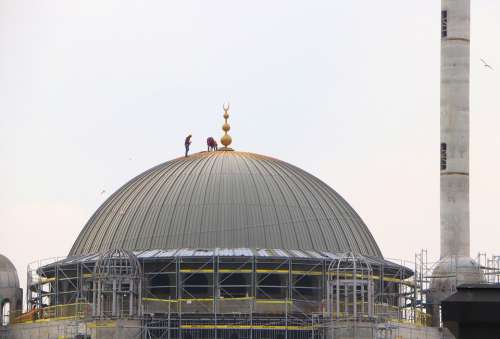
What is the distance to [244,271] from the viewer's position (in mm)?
94812

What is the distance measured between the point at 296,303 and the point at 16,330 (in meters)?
22.2

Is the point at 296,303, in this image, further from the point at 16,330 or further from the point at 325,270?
the point at 16,330

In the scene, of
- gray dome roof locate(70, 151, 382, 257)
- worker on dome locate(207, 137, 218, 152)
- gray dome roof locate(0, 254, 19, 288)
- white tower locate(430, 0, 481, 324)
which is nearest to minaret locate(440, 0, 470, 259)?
white tower locate(430, 0, 481, 324)

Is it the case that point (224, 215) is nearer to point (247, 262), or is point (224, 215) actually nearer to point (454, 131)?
point (247, 262)

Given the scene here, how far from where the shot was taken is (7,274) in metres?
106

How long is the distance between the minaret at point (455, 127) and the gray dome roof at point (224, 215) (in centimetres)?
623

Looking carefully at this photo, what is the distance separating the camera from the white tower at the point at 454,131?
344 feet

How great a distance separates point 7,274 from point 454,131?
35.9m

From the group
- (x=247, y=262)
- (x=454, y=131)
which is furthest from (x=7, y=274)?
(x=454, y=131)

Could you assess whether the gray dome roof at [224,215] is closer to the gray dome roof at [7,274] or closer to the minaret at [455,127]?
the gray dome roof at [7,274]

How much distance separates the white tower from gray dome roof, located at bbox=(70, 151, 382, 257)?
6275 mm

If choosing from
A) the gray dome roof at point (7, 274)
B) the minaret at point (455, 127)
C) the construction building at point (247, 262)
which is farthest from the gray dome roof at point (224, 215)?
the minaret at point (455, 127)

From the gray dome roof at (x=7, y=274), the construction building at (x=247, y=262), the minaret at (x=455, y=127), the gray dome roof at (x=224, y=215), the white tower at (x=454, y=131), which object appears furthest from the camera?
the gray dome roof at (x=7, y=274)

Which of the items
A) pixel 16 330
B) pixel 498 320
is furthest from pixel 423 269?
pixel 498 320
